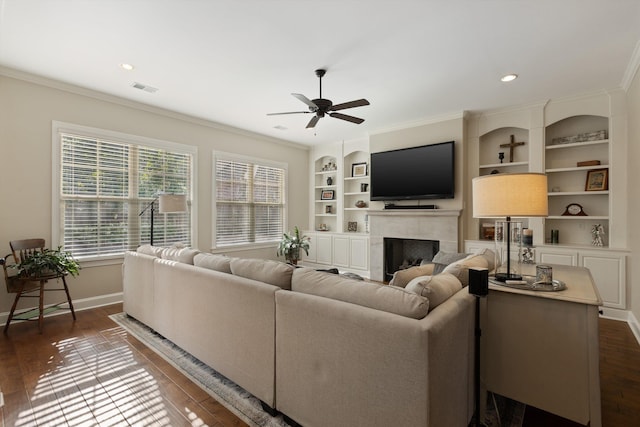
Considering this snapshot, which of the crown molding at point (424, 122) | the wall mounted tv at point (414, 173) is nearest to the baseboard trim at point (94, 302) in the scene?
the wall mounted tv at point (414, 173)

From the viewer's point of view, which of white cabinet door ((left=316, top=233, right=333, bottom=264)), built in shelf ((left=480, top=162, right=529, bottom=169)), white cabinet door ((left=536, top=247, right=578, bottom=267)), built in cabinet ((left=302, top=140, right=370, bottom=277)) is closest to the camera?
white cabinet door ((left=536, top=247, right=578, bottom=267))

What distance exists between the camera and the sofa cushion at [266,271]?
74.7 inches

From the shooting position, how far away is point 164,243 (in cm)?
462

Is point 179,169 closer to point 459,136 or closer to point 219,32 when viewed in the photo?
point 219,32

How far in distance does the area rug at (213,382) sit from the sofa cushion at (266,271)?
76 centimetres

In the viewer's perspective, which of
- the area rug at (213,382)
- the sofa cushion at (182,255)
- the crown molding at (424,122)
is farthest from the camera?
the crown molding at (424,122)

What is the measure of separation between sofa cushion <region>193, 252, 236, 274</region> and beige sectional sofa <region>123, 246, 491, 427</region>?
0.04 ft

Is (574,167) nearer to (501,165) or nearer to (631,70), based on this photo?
(501,165)

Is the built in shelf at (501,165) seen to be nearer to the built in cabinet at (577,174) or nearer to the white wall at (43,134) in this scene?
the built in cabinet at (577,174)

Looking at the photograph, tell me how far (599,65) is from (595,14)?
1160 millimetres

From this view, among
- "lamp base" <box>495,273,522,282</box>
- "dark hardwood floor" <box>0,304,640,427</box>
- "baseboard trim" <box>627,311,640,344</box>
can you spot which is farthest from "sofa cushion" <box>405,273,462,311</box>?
"baseboard trim" <box>627,311,640,344</box>

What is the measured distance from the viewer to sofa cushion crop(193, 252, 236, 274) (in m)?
2.30

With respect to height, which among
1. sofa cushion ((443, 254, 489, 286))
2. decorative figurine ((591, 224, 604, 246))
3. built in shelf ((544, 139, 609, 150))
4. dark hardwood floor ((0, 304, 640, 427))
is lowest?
dark hardwood floor ((0, 304, 640, 427))

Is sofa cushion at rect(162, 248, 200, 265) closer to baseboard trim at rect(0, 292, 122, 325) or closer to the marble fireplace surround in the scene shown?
baseboard trim at rect(0, 292, 122, 325)
